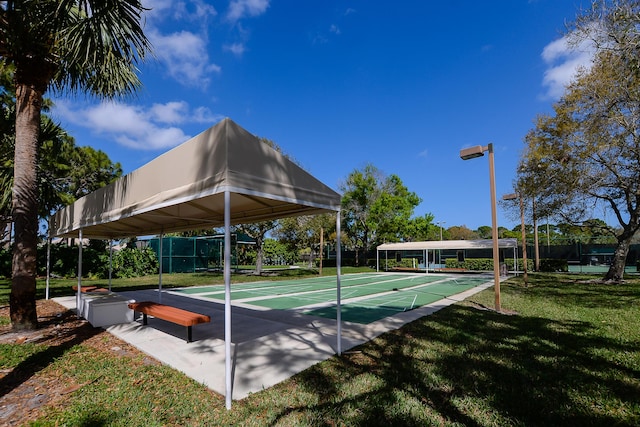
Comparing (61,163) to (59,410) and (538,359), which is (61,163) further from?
(538,359)

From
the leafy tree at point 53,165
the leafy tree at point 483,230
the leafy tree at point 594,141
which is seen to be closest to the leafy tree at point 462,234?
the leafy tree at point 483,230

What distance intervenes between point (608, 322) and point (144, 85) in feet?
39.0

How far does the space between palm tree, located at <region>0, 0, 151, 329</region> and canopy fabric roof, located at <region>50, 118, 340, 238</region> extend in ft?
4.28

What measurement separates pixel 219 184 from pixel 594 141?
16.2m

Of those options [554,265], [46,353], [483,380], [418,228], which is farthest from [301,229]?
[483,380]

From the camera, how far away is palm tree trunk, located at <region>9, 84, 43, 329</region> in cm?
623

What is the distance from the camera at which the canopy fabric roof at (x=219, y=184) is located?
146 inches

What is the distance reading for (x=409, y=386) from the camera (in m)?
3.80

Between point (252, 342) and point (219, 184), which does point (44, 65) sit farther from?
point (252, 342)

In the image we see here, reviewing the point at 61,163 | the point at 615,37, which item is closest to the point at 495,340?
the point at 615,37

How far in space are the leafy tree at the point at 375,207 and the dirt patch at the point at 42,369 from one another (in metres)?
28.0

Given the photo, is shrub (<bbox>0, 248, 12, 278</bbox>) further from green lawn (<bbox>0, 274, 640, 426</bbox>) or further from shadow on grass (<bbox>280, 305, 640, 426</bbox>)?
shadow on grass (<bbox>280, 305, 640, 426</bbox>)

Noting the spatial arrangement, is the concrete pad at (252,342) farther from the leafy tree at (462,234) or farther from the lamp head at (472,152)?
the leafy tree at (462,234)

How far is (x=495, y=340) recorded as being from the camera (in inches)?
224
